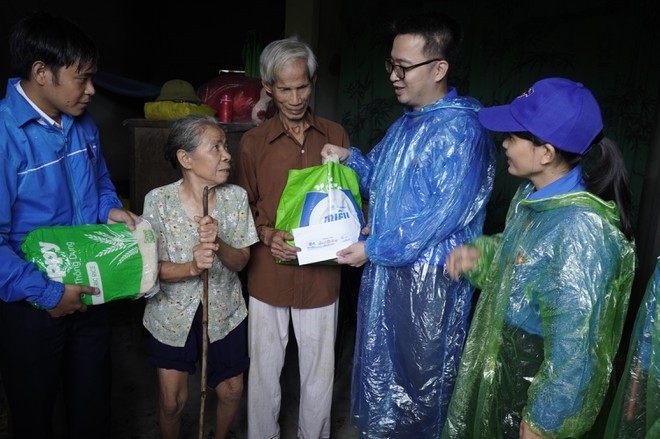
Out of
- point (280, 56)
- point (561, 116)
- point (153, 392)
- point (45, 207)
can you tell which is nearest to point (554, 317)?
point (561, 116)

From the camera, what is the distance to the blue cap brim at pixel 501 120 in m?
1.42

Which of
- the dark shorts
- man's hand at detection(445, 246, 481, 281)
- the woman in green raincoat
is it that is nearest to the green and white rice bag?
the dark shorts

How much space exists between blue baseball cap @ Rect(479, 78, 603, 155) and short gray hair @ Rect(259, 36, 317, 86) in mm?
876

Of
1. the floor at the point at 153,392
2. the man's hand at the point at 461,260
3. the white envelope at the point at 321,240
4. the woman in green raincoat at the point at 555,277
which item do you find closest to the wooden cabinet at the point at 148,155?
the floor at the point at 153,392

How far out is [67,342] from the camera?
1833 millimetres

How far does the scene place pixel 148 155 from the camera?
123 inches

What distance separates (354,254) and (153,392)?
1656 mm

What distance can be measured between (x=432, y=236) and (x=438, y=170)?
0.72 ft

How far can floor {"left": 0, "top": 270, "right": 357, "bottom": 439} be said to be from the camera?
2.52 m

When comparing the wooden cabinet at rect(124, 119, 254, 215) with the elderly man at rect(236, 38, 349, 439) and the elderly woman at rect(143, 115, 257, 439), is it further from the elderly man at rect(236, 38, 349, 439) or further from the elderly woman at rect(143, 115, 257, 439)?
the elderly woman at rect(143, 115, 257, 439)

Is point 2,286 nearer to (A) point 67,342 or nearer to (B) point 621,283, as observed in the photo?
(A) point 67,342

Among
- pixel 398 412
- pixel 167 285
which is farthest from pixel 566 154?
pixel 167 285

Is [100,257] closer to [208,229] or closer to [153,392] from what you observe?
[208,229]

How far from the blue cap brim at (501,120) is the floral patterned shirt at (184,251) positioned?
3.15 feet
